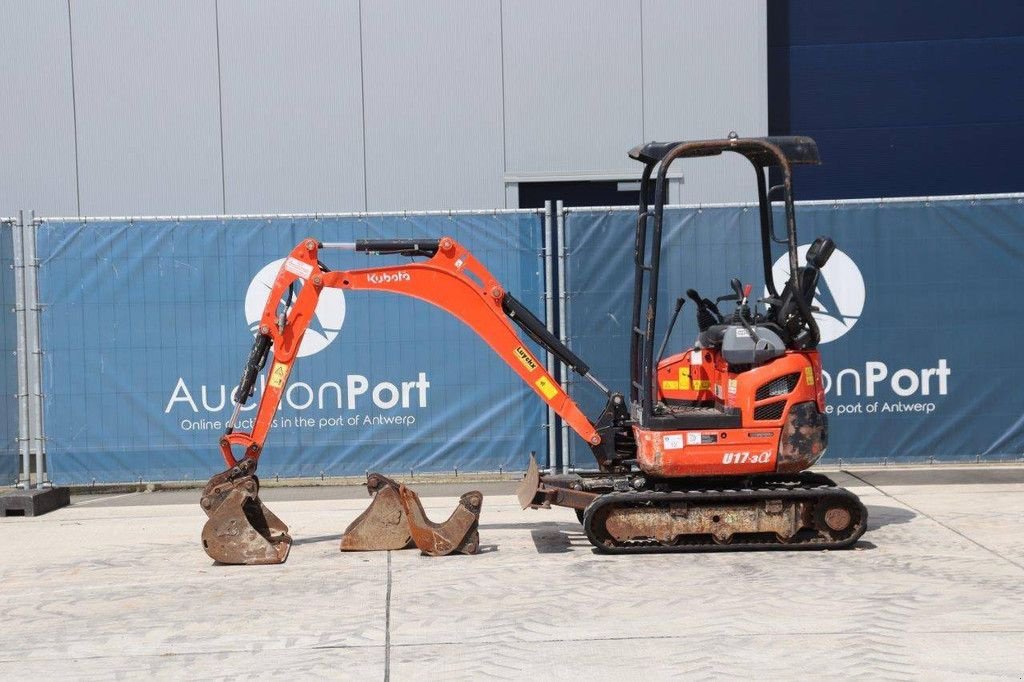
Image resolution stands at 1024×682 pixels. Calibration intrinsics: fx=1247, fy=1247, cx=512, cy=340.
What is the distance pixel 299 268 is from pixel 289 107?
7.85 metres

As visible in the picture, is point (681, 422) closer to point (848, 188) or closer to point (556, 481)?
point (556, 481)

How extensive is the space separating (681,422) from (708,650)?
7.89 ft

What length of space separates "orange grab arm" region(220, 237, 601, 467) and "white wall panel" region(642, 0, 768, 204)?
309 inches

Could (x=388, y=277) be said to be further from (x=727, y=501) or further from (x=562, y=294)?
(x=562, y=294)

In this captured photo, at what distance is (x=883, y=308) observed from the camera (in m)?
11.8

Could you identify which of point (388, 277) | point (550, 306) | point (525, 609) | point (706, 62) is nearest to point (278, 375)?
point (388, 277)

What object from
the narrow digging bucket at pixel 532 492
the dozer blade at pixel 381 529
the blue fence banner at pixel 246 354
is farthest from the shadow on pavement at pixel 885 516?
the dozer blade at pixel 381 529

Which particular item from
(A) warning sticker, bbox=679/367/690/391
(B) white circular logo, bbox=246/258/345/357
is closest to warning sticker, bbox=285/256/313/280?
(A) warning sticker, bbox=679/367/690/391

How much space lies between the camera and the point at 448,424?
38.7 ft

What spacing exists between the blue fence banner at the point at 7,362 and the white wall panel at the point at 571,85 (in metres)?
6.72

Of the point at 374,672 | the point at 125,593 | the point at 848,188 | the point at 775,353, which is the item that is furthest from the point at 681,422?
the point at 848,188

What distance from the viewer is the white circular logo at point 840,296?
1176 centimetres

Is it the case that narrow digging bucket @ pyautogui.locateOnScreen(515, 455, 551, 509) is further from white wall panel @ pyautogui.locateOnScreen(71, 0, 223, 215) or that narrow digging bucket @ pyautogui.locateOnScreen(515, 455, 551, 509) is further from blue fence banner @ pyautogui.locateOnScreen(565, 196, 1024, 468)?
white wall panel @ pyautogui.locateOnScreen(71, 0, 223, 215)

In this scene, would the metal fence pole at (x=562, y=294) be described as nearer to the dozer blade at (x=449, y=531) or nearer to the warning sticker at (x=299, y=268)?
the dozer blade at (x=449, y=531)
